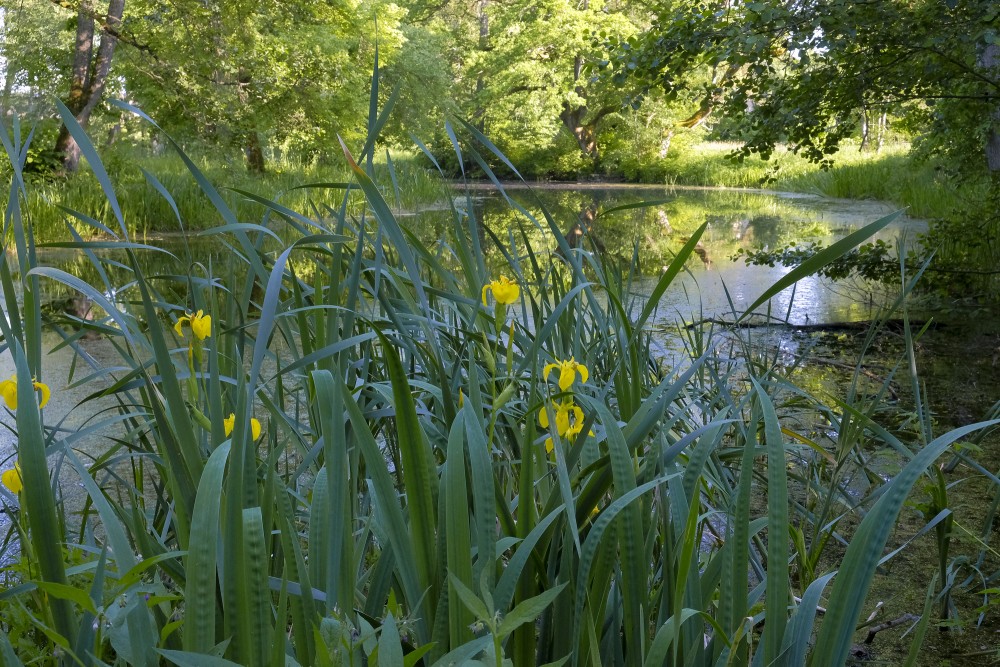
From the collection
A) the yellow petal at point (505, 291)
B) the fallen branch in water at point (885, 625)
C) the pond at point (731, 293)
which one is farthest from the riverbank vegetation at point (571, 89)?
the fallen branch in water at point (885, 625)

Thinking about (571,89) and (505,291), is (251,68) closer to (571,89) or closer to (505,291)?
(505,291)

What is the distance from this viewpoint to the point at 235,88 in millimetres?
8430

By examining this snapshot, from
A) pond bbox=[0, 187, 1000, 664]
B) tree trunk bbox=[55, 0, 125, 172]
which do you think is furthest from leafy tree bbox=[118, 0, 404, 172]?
pond bbox=[0, 187, 1000, 664]

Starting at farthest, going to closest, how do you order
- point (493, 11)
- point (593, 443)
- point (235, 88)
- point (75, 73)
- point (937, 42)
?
point (493, 11)
point (235, 88)
point (75, 73)
point (937, 42)
point (593, 443)

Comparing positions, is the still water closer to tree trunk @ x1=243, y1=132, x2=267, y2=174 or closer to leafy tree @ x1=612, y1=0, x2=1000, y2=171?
leafy tree @ x1=612, y1=0, x2=1000, y2=171

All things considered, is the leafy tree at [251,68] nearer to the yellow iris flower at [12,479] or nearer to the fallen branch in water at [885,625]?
the fallen branch in water at [885,625]

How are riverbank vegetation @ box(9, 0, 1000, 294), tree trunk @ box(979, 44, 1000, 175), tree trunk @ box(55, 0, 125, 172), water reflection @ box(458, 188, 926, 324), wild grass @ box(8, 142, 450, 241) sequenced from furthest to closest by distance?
tree trunk @ box(55, 0, 125, 172)
wild grass @ box(8, 142, 450, 241)
water reflection @ box(458, 188, 926, 324)
tree trunk @ box(979, 44, 1000, 175)
riverbank vegetation @ box(9, 0, 1000, 294)

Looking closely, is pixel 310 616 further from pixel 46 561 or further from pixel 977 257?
pixel 977 257

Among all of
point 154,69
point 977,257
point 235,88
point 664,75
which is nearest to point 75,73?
point 154,69

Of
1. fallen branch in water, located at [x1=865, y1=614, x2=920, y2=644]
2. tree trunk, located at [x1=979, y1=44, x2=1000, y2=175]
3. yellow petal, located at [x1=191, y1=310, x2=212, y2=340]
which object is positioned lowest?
fallen branch in water, located at [x1=865, y1=614, x2=920, y2=644]

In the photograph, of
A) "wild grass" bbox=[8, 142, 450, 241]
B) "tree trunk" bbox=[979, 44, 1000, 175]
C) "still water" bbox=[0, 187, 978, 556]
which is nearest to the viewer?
"still water" bbox=[0, 187, 978, 556]

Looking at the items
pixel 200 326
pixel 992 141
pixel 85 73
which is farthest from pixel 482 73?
pixel 200 326

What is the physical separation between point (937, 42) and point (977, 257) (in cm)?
135

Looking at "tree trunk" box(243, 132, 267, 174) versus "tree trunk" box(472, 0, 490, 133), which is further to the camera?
"tree trunk" box(472, 0, 490, 133)
